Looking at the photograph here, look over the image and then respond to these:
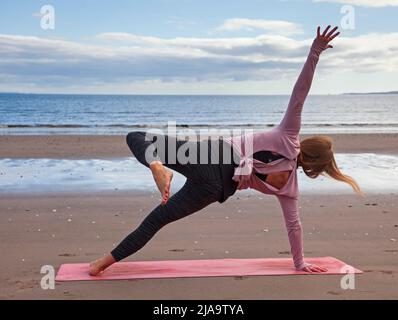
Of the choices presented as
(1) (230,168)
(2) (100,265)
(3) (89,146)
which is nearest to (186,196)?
(1) (230,168)

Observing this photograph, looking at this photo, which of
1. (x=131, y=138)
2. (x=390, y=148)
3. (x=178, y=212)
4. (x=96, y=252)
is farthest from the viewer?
(x=390, y=148)

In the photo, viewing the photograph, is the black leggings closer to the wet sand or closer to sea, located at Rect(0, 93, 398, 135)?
the wet sand

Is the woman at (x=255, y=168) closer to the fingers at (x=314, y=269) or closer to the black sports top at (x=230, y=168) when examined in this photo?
the black sports top at (x=230, y=168)

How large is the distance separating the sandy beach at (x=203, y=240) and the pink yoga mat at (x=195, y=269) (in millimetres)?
121

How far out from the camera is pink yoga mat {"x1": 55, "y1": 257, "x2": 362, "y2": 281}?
16.9 feet

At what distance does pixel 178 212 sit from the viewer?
495 centimetres

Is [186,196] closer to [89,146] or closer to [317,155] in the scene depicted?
[317,155]

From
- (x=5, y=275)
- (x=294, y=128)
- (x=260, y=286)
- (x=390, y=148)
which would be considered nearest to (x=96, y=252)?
(x=5, y=275)

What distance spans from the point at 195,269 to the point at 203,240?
1267 millimetres

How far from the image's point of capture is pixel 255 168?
16.3 ft

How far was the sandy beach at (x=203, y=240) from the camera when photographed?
15.7 feet

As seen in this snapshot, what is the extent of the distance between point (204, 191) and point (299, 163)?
0.85 metres

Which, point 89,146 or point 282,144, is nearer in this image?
point 282,144
